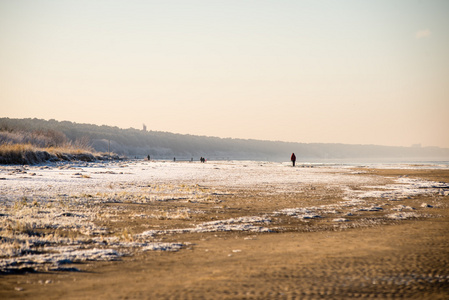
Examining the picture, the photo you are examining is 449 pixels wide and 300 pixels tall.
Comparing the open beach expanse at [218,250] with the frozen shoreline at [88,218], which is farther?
the frozen shoreline at [88,218]

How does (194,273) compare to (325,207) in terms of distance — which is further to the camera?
(325,207)

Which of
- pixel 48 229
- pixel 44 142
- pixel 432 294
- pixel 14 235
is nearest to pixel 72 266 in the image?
pixel 14 235

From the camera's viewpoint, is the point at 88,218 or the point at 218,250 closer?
the point at 218,250

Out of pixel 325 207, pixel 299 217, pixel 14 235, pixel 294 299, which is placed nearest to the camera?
pixel 294 299

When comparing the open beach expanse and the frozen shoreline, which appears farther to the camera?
the frozen shoreline

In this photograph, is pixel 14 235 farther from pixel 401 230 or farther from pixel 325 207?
pixel 325 207

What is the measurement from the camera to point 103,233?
8906 mm

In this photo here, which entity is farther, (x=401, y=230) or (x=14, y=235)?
(x=401, y=230)

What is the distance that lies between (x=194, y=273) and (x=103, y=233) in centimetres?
367

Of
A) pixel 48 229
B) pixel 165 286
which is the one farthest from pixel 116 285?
pixel 48 229

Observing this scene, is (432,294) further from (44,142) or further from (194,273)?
(44,142)

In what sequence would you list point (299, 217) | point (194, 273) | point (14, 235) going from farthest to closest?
point (299, 217), point (14, 235), point (194, 273)

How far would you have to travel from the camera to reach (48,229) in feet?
30.0

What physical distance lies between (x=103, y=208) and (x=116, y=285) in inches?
291
